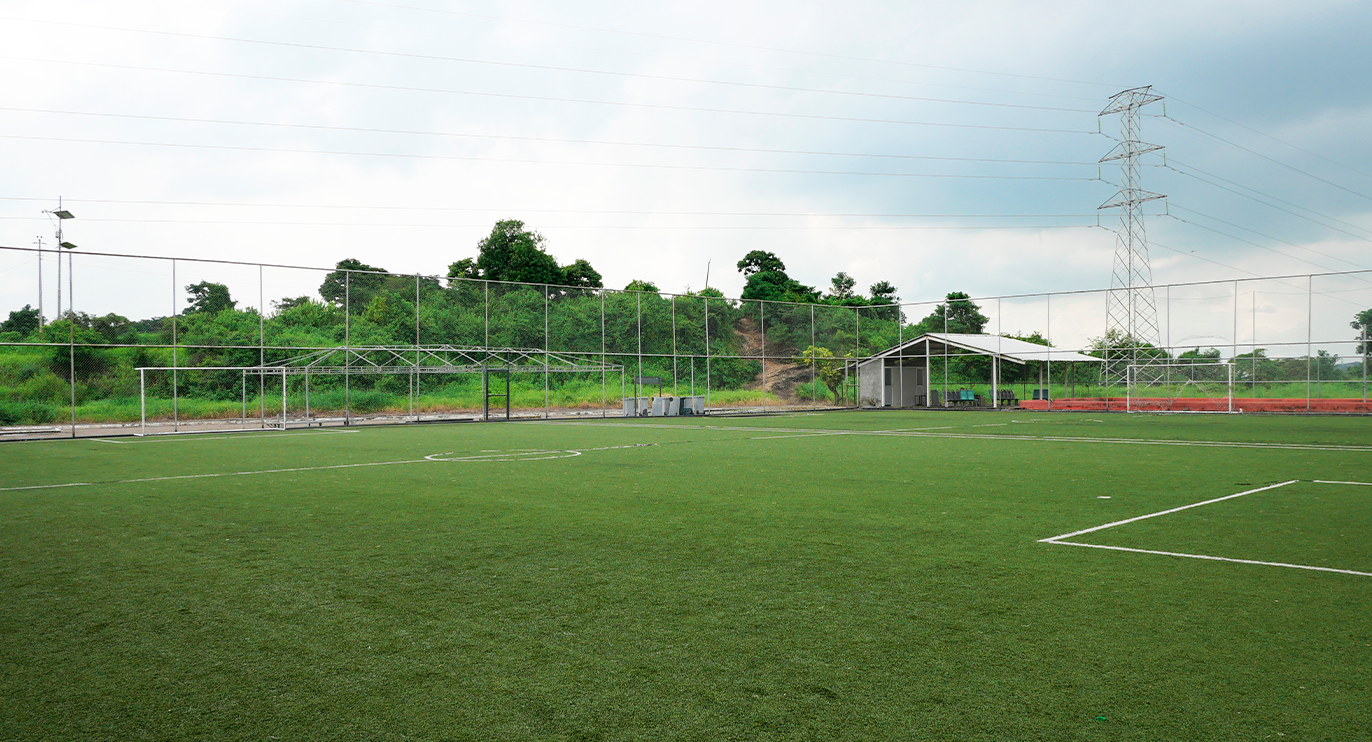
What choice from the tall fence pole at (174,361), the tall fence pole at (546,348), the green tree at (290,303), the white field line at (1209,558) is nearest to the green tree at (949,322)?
the tall fence pole at (546,348)

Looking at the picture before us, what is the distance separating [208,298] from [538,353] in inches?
421

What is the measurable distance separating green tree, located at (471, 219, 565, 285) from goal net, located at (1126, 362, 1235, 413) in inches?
1390

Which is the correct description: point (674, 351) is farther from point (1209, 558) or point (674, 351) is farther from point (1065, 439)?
point (1209, 558)

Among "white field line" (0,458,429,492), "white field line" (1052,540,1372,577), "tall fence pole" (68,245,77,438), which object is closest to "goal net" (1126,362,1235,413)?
"white field line" (0,458,429,492)

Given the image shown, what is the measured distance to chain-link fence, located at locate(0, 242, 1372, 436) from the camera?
75.6ft

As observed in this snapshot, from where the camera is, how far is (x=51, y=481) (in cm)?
1072

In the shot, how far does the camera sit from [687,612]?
430cm

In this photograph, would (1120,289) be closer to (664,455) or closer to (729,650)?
(664,455)

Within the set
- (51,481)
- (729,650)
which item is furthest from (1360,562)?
(51,481)

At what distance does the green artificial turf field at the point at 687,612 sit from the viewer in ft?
9.89

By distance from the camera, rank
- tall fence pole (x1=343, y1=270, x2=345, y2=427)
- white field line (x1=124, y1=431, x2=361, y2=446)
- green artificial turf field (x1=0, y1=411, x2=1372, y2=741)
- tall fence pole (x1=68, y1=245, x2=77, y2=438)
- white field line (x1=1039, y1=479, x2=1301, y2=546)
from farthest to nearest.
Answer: tall fence pole (x1=343, y1=270, x2=345, y2=427)
tall fence pole (x1=68, y1=245, x2=77, y2=438)
white field line (x1=124, y1=431, x2=361, y2=446)
white field line (x1=1039, y1=479, x2=1301, y2=546)
green artificial turf field (x1=0, y1=411, x2=1372, y2=741)

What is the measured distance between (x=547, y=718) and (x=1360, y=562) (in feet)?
17.3

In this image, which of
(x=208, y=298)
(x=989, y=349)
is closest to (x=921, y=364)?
(x=989, y=349)

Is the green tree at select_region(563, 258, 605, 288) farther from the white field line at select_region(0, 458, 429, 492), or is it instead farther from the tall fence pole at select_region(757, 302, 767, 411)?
the white field line at select_region(0, 458, 429, 492)
